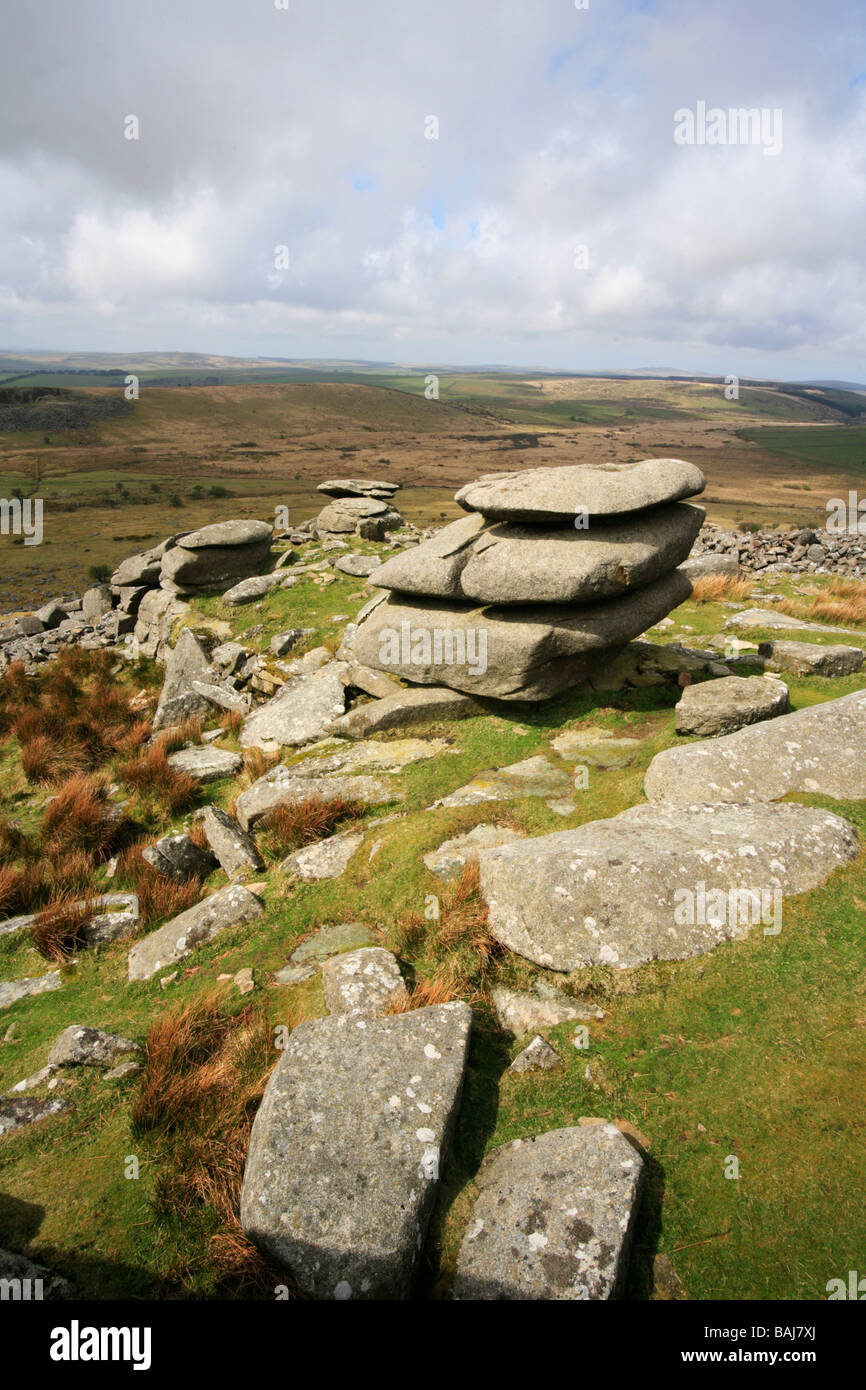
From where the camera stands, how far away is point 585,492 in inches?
449

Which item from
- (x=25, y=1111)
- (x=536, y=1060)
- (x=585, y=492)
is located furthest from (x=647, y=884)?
(x=585, y=492)

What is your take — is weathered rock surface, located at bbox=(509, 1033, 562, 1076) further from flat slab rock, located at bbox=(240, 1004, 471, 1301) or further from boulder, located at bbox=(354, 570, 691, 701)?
boulder, located at bbox=(354, 570, 691, 701)

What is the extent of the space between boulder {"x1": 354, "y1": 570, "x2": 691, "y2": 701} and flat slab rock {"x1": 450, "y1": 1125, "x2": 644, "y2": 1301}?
791 centimetres

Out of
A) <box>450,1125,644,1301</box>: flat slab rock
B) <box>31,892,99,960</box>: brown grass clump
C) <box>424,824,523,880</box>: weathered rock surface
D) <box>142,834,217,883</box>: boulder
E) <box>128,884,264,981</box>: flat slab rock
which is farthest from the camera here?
<box>142,834,217,883</box>: boulder

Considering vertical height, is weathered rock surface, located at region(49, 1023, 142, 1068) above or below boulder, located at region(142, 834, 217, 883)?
below

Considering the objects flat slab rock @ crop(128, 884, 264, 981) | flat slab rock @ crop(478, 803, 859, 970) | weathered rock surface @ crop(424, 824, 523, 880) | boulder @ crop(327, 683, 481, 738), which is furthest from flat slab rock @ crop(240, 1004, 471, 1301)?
boulder @ crop(327, 683, 481, 738)

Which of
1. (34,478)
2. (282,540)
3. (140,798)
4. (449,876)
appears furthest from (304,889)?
(34,478)

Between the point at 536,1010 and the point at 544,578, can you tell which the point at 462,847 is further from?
the point at 544,578

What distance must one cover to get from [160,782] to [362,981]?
24.6 feet

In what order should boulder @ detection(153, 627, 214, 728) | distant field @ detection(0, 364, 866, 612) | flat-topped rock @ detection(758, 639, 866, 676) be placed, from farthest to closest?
distant field @ detection(0, 364, 866, 612) → boulder @ detection(153, 627, 214, 728) → flat-topped rock @ detection(758, 639, 866, 676)

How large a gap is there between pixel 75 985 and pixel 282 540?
62.5ft

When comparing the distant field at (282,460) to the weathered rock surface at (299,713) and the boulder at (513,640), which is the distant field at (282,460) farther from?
the boulder at (513,640)

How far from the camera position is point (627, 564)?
37.6ft

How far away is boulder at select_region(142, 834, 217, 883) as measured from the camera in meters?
9.84
